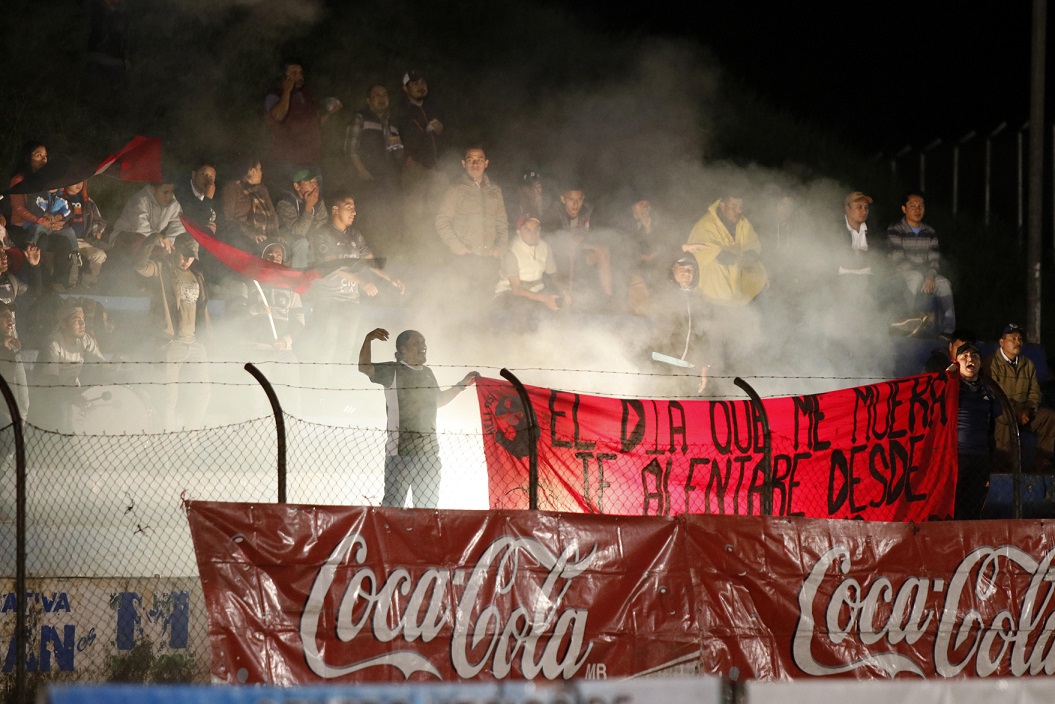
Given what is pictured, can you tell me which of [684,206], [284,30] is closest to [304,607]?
[684,206]

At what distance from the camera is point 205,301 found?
9930mm

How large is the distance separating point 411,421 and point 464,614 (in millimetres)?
1672

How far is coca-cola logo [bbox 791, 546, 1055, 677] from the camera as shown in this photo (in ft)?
22.0

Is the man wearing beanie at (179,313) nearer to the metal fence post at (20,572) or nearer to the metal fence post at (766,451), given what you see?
the metal fence post at (20,572)

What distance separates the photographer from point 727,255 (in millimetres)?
11656

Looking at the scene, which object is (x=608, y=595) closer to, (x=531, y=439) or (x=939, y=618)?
(x=531, y=439)

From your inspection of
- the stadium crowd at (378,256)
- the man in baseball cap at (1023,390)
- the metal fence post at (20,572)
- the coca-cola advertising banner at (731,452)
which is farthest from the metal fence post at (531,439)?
the man in baseball cap at (1023,390)

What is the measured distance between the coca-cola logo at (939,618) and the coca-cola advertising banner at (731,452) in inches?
25.6

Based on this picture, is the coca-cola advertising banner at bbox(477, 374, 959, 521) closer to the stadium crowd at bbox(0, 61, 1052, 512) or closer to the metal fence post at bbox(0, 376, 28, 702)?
the stadium crowd at bbox(0, 61, 1052, 512)

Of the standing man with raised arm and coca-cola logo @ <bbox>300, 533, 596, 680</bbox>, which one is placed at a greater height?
the standing man with raised arm

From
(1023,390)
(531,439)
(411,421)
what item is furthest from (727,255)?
(531,439)

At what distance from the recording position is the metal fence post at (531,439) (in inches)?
262

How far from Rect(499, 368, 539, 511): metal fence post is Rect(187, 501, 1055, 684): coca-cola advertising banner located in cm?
18

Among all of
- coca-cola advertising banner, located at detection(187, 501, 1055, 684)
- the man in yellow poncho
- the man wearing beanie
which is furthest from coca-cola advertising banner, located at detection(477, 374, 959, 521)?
the man in yellow poncho
